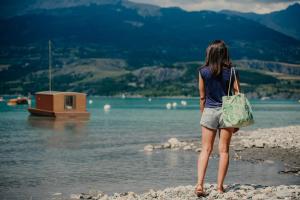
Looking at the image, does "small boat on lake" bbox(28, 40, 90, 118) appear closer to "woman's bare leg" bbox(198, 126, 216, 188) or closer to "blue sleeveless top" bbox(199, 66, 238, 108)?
"woman's bare leg" bbox(198, 126, 216, 188)

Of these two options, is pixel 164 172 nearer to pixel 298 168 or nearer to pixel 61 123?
pixel 298 168

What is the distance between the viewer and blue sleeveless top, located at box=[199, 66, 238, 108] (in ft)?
41.5

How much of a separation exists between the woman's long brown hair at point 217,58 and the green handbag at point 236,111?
0.72 meters

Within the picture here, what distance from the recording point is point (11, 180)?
76.3ft

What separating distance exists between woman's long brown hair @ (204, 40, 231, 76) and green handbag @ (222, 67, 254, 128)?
724 millimetres

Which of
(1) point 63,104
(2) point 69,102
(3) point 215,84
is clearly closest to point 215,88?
(3) point 215,84

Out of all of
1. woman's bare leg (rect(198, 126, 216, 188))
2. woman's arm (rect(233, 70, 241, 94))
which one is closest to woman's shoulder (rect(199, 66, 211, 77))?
woman's arm (rect(233, 70, 241, 94))

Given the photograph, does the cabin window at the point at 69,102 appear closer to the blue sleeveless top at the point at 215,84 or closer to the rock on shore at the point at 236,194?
the rock on shore at the point at 236,194

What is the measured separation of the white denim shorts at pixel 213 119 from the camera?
12.6 m

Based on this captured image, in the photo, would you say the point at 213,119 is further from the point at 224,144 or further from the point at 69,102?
the point at 69,102

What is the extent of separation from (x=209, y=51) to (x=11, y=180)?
13724mm

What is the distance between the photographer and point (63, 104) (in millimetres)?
82438

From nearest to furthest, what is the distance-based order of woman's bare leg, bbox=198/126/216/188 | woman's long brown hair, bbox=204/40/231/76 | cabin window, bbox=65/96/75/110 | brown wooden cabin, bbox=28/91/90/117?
woman's long brown hair, bbox=204/40/231/76, woman's bare leg, bbox=198/126/216/188, brown wooden cabin, bbox=28/91/90/117, cabin window, bbox=65/96/75/110

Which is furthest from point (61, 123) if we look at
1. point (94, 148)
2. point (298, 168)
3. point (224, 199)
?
point (224, 199)
